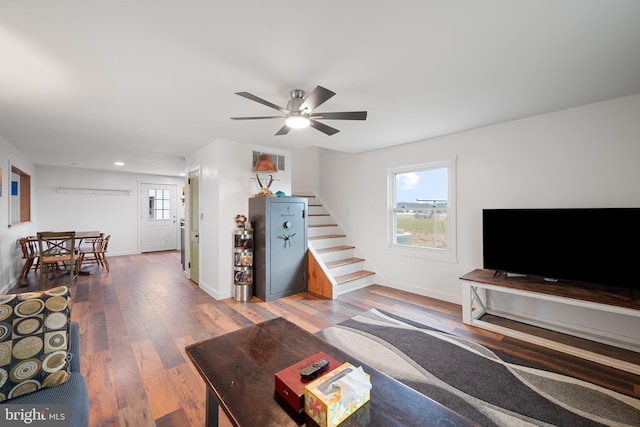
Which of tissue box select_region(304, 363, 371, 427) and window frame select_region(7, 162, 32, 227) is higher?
window frame select_region(7, 162, 32, 227)

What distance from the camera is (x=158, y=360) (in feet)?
7.89

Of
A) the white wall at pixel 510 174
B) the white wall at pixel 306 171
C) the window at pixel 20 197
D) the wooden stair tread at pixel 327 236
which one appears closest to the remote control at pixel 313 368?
the white wall at pixel 510 174

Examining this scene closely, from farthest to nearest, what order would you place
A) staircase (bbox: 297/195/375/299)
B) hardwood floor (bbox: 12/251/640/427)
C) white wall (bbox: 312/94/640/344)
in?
staircase (bbox: 297/195/375/299) < white wall (bbox: 312/94/640/344) < hardwood floor (bbox: 12/251/640/427)

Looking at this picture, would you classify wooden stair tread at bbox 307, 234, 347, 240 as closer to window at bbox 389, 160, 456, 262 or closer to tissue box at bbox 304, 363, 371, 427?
window at bbox 389, 160, 456, 262

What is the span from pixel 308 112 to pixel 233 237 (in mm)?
2584

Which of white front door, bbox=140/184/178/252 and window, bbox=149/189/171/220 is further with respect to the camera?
window, bbox=149/189/171/220

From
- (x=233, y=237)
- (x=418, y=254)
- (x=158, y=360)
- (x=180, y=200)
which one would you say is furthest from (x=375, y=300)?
(x=180, y=200)

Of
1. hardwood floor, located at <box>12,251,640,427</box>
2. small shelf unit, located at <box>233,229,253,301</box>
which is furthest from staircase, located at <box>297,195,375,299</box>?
small shelf unit, located at <box>233,229,253,301</box>

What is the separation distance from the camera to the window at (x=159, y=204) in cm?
821

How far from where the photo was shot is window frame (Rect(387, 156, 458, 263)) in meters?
3.79

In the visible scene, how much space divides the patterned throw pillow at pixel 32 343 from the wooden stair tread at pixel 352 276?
3.34m

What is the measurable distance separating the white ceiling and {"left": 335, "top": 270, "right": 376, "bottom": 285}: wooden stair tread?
8.00 feet

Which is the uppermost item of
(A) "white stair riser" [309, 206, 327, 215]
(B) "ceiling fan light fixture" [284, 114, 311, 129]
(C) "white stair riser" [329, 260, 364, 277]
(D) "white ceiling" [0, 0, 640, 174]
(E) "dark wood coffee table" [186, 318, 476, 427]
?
(D) "white ceiling" [0, 0, 640, 174]

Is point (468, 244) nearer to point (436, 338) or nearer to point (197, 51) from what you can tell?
point (436, 338)
